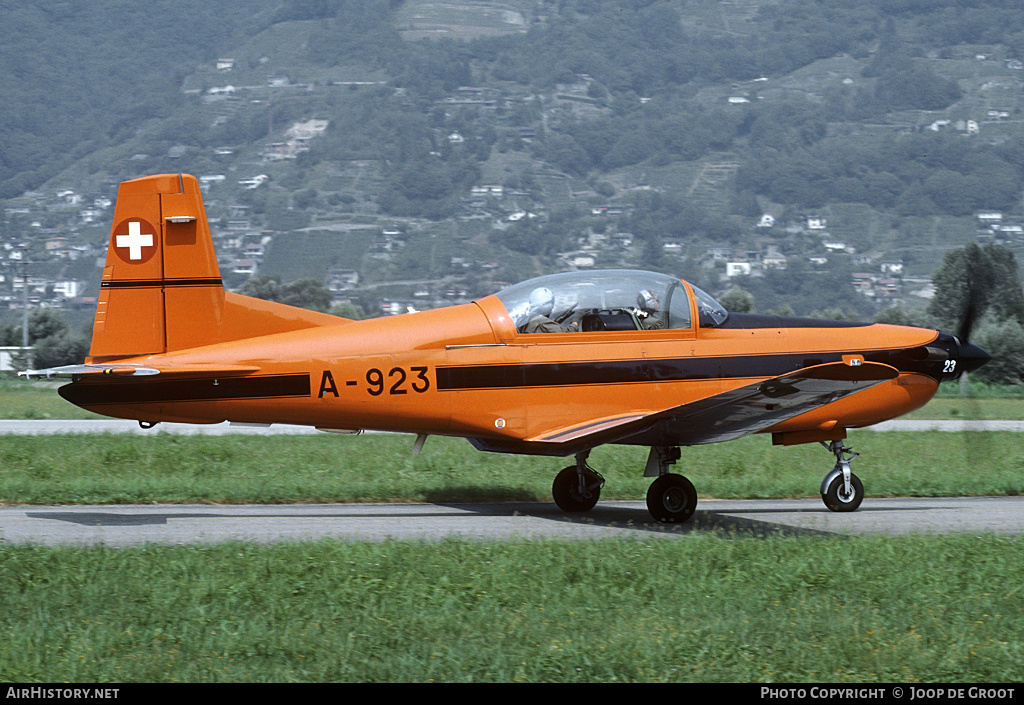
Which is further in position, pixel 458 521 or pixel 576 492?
pixel 576 492

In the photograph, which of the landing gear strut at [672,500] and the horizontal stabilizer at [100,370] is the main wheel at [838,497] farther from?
the horizontal stabilizer at [100,370]

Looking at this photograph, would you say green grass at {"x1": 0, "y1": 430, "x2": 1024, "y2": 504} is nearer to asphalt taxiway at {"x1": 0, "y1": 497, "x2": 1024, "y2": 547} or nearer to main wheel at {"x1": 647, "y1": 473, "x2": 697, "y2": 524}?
asphalt taxiway at {"x1": 0, "y1": 497, "x2": 1024, "y2": 547}

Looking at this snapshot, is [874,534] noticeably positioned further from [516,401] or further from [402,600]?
[402,600]

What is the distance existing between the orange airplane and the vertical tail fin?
0.01 m

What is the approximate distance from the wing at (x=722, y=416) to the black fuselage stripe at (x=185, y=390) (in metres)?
2.34

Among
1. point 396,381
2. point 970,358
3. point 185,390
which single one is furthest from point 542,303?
point 970,358

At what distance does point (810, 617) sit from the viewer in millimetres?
7062

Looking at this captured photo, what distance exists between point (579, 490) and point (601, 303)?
235 cm

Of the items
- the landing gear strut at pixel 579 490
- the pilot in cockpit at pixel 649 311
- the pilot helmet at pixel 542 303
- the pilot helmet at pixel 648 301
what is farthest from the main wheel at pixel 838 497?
the pilot helmet at pixel 542 303

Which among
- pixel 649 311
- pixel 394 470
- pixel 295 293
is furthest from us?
pixel 295 293

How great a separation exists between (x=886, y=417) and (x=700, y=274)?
190345 millimetres

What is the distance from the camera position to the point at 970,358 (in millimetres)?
12734

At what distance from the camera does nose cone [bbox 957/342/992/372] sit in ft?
41.7

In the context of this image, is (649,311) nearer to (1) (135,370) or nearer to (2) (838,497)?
(2) (838,497)
